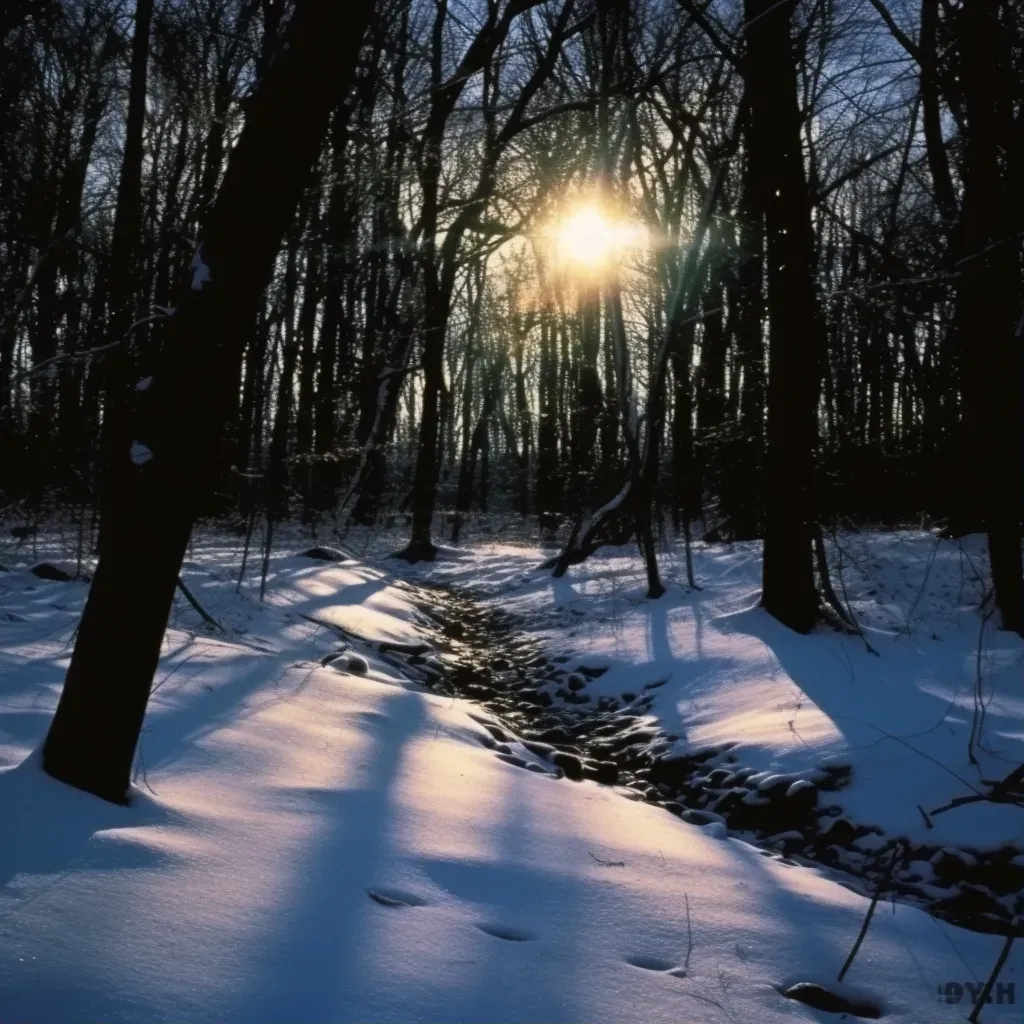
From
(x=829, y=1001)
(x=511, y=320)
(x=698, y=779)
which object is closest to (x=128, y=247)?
(x=698, y=779)

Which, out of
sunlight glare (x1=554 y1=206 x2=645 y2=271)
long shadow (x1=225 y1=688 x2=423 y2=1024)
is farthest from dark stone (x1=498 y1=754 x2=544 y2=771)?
sunlight glare (x1=554 y1=206 x2=645 y2=271)

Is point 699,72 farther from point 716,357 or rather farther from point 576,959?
point 576,959

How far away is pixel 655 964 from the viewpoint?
8.47 ft

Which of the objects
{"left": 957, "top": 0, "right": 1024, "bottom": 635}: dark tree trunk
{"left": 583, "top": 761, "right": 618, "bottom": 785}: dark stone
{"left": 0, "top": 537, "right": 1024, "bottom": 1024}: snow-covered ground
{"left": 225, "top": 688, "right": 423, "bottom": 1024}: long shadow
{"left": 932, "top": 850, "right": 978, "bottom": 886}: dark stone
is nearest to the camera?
{"left": 225, "top": 688, "right": 423, "bottom": 1024}: long shadow

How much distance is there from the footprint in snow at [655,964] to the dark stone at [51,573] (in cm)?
740

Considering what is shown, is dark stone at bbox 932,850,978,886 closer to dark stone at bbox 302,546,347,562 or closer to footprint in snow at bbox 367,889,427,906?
footprint in snow at bbox 367,889,427,906

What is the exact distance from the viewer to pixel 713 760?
551cm

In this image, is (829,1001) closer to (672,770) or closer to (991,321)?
(672,770)

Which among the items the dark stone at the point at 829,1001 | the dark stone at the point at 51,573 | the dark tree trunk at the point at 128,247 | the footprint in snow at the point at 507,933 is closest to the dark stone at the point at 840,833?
the dark stone at the point at 829,1001

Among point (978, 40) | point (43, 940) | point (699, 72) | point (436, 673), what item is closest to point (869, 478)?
point (699, 72)

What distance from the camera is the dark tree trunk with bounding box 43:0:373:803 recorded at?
2922mm

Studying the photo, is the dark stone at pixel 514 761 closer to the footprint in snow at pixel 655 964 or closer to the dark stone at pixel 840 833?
the dark stone at pixel 840 833

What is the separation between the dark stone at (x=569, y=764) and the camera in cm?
521

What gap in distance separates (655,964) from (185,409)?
2195 millimetres
